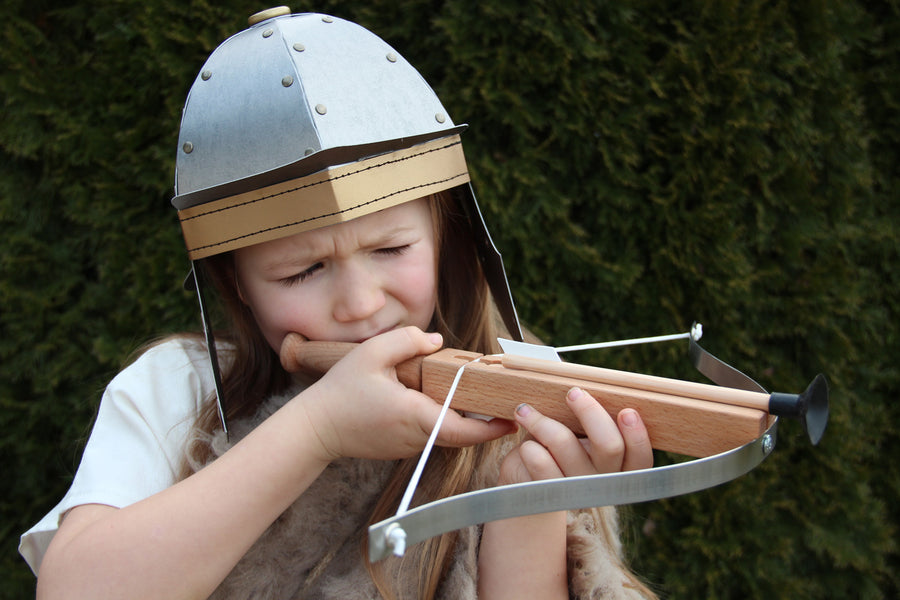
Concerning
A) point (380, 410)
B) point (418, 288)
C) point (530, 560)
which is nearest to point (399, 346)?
point (380, 410)

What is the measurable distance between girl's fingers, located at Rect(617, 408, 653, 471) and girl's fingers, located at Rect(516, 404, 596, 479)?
0.07 m

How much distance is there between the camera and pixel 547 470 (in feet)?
3.21

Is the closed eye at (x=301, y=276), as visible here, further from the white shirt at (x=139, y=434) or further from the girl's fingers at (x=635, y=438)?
the girl's fingers at (x=635, y=438)

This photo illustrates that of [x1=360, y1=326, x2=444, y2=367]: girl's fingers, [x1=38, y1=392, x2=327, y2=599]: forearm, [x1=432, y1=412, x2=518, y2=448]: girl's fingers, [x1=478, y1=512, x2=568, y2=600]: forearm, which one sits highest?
[x1=360, y1=326, x2=444, y2=367]: girl's fingers

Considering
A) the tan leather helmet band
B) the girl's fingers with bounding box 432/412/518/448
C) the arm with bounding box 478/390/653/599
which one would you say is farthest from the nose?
the arm with bounding box 478/390/653/599

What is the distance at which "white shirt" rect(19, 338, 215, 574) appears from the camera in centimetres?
123

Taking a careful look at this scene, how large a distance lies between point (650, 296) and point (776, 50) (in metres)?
0.74

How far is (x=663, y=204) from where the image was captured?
203 cm

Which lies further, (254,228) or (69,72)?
(69,72)

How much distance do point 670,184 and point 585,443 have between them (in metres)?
1.22

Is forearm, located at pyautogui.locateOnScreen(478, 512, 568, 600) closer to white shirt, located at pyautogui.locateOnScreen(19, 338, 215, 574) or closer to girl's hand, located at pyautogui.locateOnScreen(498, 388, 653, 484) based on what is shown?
girl's hand, located at pyautogui.locateOnScreen(498, 388, 653, 484)

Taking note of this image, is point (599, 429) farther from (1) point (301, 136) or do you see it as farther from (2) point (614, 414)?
(1) point (301, 136)

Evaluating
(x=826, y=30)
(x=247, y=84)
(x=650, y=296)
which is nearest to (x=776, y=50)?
(x=826, y=30)

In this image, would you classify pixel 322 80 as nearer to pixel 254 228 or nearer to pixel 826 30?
pixel 254 228
